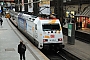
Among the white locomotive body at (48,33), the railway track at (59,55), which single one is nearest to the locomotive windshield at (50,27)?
the white locomotive body at (48,33)

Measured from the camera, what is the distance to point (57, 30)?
21094 mm

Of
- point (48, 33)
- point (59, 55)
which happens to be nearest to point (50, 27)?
point (48, 33)

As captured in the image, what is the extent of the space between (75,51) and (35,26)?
4.16 m

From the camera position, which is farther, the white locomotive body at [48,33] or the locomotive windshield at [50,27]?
the locomotive windshield at [50,27]

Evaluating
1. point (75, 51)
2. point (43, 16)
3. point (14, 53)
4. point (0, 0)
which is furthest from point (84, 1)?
point (0, 0)

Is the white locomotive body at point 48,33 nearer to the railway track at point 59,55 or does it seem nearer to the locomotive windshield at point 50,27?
the locomotive windshield at point 50,27

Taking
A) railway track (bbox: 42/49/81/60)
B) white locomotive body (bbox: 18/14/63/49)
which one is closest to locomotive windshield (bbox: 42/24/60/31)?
white locomotive body (bbox: 18/14/63/49)

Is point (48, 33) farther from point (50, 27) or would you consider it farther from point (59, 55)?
point (59, 55)

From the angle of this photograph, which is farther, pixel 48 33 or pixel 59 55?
pixel 59 55

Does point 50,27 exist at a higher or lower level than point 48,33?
higher

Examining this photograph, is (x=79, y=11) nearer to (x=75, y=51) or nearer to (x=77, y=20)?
(x=77, y=20)

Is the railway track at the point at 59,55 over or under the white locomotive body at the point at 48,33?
under

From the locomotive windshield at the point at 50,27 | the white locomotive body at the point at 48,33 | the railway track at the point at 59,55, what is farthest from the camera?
the locomotive windshield at the point at 50,27

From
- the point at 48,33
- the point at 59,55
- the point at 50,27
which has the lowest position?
the point at 59,55
